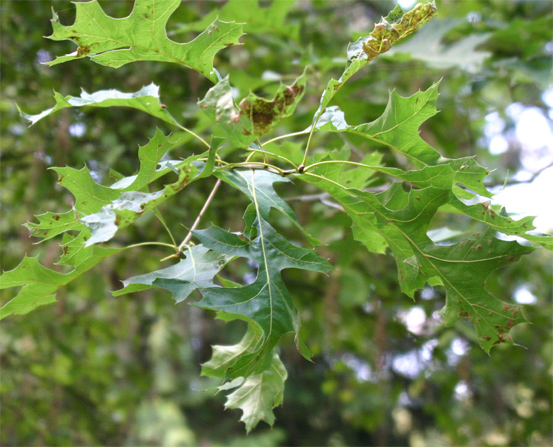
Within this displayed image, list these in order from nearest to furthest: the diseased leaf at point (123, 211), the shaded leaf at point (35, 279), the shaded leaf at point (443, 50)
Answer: the diseased leaf at point (123, 211)
the shaded leaf at point (35, 279)
the shaded leaf at point (443, 50)

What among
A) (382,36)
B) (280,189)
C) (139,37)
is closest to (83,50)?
(139,37)

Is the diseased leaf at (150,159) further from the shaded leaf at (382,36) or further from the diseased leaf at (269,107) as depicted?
the shaded leaf at (382,36)

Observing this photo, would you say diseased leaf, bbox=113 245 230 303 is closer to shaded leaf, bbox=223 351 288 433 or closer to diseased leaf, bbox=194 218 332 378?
diseased leaf, bbox=194 218 332 378

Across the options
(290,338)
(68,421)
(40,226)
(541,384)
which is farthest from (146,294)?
(541,384)

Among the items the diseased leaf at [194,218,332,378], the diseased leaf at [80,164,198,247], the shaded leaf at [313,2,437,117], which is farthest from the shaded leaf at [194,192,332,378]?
Answer: the shaded leaf at [313,2,437,117]

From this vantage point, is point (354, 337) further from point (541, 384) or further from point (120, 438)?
point (120, 438)

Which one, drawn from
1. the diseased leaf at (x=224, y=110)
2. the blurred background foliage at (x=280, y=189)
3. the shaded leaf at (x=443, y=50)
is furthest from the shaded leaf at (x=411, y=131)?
the shaded leaf at (x=443, y=50)
